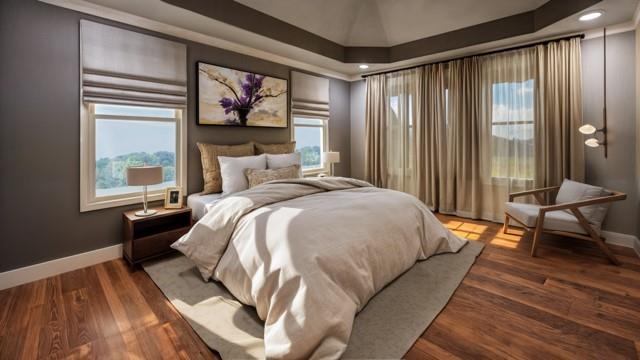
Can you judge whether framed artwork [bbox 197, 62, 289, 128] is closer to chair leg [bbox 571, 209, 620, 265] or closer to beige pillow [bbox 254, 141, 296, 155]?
beige pillow [bbox 254, 141, 296, 155]

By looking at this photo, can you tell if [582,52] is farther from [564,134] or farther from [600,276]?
[600,276]

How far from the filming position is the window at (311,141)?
4973mm

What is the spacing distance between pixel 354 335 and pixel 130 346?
1.30m

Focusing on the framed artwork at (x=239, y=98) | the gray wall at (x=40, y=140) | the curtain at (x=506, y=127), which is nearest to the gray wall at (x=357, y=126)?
the framed artwork at (x=239, y=98)

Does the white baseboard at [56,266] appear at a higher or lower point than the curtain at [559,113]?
lower

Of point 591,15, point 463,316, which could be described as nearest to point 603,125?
point 591,15

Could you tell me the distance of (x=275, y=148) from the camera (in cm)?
416

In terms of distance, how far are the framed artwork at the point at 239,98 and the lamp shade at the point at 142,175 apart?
999mm

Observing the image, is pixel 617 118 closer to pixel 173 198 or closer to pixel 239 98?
pixel 239 98

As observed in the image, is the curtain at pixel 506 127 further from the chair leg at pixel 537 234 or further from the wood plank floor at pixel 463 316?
the wood plank floor at pixel 463 316

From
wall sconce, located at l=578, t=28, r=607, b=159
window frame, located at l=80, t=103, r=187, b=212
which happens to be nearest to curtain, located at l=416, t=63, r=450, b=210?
wall sconce, located at l=578, t=28, r=607, b=159

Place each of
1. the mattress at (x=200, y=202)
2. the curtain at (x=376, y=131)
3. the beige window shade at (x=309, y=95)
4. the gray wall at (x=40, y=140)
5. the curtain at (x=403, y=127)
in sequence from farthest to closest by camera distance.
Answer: the curtain at (x=376, y=131), the curtain at (x=403, y=127), the beige window shade at (x=309, y=95), the mattress at (x=200, y=202), the gray wall at (x=40, y=140)

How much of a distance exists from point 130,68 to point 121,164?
96 centimetres

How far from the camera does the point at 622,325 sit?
189 cm
